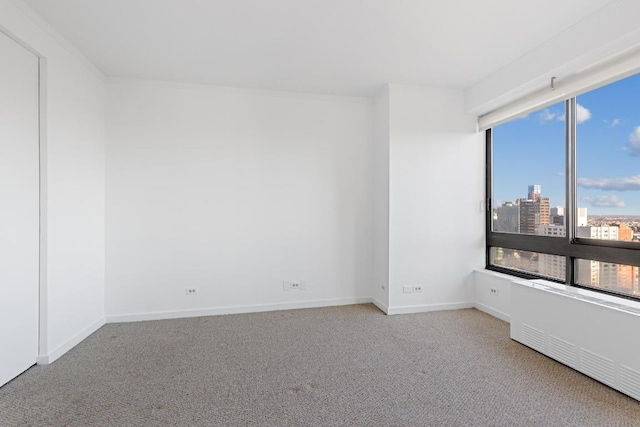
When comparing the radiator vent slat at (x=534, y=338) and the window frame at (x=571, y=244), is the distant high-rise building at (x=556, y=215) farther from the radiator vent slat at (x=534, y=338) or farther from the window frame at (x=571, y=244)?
the radiator vent slat at (x=534, y=338)

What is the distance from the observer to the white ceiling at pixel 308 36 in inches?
90.7

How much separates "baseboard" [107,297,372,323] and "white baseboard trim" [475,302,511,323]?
1349mm

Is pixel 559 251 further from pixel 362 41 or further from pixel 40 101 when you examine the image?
pixel 40 101

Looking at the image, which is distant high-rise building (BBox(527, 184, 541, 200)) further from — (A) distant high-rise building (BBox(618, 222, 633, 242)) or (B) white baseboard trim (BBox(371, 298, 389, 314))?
(B) white baseboard trim (BBox(371, 298, 389, 314))

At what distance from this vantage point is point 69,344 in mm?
2787

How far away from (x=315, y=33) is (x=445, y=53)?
1282mm

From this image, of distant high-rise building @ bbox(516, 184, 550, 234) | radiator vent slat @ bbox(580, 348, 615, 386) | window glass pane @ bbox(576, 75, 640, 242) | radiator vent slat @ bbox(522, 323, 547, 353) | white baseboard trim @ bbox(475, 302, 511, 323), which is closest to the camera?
radiator vent slat @ bbox(580, 348, 615, 386)

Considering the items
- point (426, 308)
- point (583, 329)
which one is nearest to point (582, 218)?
point (583, 329)

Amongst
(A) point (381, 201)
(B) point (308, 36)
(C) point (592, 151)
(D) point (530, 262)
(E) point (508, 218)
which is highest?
(B) point (308, 36)

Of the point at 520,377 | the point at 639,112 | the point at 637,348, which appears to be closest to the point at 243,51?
the point at 639,112

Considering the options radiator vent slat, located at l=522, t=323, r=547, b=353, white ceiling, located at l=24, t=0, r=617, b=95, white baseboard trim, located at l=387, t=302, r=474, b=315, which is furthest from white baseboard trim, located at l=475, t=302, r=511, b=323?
white ceiling, located at l=24, t=0, r=617, b=95

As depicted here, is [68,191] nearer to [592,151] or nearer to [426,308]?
[426,308]

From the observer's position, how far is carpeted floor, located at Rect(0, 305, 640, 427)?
1.87 metres

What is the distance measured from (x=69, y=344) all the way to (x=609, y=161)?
502 centimetres
